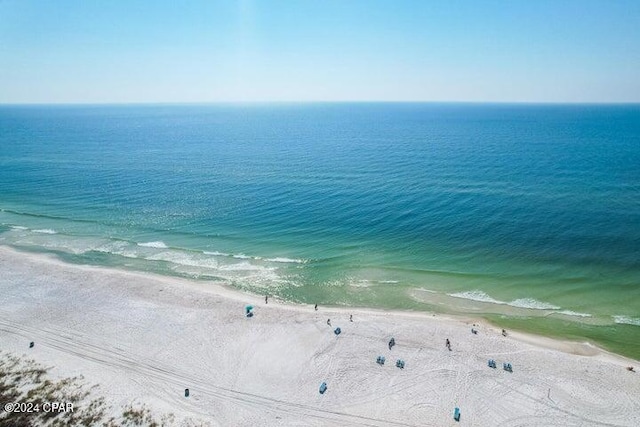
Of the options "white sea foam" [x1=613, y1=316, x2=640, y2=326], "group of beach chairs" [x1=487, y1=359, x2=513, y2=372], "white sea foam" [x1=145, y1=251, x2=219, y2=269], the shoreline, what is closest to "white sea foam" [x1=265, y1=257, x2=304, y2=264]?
"white sea foam" [x1=145, y1=251, x2=219, y2=269]

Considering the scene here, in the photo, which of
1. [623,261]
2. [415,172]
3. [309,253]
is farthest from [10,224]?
[623,261]

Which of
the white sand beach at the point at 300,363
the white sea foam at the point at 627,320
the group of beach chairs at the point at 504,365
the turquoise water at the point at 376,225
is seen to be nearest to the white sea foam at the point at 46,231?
the turquoise water at the point at 376,225

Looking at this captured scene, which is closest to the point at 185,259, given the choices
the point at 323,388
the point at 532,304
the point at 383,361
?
the point at 323,388

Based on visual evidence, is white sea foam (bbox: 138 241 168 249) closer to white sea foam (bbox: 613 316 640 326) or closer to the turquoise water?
the turquoise water

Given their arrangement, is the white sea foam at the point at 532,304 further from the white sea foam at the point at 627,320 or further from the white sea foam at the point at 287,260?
the white sea foam at the point at 287,260

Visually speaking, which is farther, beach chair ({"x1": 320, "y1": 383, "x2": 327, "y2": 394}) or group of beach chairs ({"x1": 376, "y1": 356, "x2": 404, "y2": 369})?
group of beach chairs ({"x1": 376, "y1": 356, "x2": 404, "y2": 369})

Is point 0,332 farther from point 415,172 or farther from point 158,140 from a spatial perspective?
point 158,140
